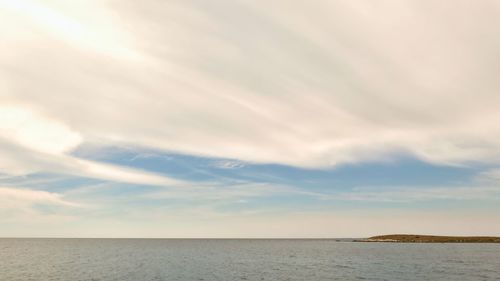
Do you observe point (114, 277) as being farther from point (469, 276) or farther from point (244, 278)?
point (469, 276)

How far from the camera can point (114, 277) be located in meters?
65.2

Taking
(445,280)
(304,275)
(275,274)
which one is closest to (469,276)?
(445,280)

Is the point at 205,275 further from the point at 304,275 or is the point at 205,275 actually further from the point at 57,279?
the point at 57,279

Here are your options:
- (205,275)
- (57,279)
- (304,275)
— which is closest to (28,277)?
(57,279)

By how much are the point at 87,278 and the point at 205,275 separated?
67.2ft

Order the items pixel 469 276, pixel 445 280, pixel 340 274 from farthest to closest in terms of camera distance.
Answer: pixel 340 274 < pixel 469 276 < pixel 445 280

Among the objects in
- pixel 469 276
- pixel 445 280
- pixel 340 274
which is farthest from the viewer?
pixel 340 274

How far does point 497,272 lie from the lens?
2852 inches

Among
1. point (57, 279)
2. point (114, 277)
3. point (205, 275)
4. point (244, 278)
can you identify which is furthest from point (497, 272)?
point (57, 279)

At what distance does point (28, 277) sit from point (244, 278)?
37.7m

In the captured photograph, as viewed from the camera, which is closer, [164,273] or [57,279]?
[57,279]

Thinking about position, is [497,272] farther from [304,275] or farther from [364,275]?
[304,275]

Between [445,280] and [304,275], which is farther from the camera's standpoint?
[304,275]

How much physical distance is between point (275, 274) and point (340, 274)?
41.3 feet
